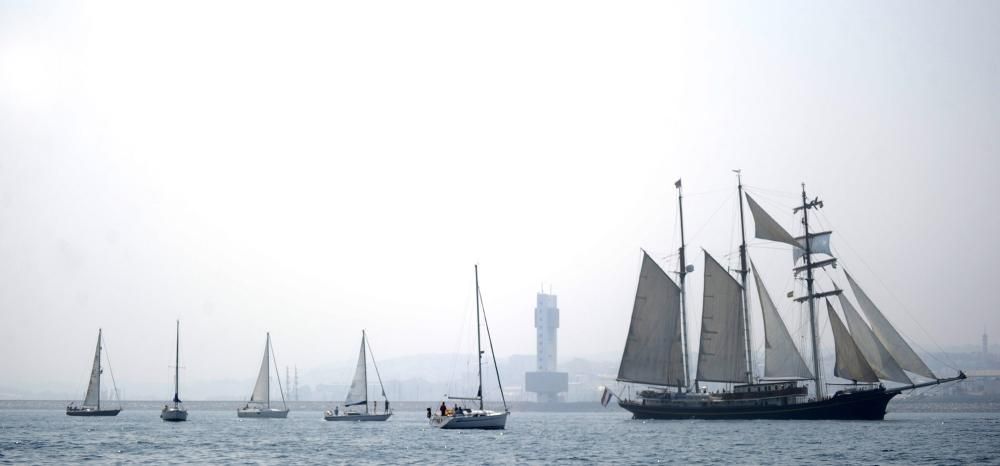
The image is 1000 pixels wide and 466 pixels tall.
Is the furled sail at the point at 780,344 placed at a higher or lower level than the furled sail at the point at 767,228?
lower

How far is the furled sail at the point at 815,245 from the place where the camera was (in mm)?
114750

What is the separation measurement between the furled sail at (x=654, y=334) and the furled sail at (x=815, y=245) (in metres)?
16.5

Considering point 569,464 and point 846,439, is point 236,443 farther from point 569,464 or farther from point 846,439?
point 846,439

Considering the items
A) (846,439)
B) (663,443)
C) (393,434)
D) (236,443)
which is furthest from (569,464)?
(393,434)

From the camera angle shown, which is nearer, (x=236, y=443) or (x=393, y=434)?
(x=236, y=443)

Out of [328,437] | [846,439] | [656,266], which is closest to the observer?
[846,439]

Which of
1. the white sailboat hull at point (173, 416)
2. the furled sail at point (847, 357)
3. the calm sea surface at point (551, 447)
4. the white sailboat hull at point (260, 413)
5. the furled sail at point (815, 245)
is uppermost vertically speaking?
the furled sail at point (815, 245)

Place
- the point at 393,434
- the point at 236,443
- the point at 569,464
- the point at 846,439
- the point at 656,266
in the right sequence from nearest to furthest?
the point at 569,464, the point at 846,439, the point at 236,443, the point at 393,434, the point at 656,266

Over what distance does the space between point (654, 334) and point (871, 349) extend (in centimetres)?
2317

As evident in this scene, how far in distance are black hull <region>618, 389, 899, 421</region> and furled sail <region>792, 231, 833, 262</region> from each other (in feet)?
59.4

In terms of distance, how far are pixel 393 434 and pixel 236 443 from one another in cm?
2005

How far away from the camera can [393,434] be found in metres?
96.5

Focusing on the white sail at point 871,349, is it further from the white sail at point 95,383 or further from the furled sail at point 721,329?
the white sail at point 95,383

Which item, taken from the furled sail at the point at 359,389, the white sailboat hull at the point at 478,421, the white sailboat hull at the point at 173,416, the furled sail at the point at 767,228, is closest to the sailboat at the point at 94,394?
the white sailboat hull at the point at 173,416
